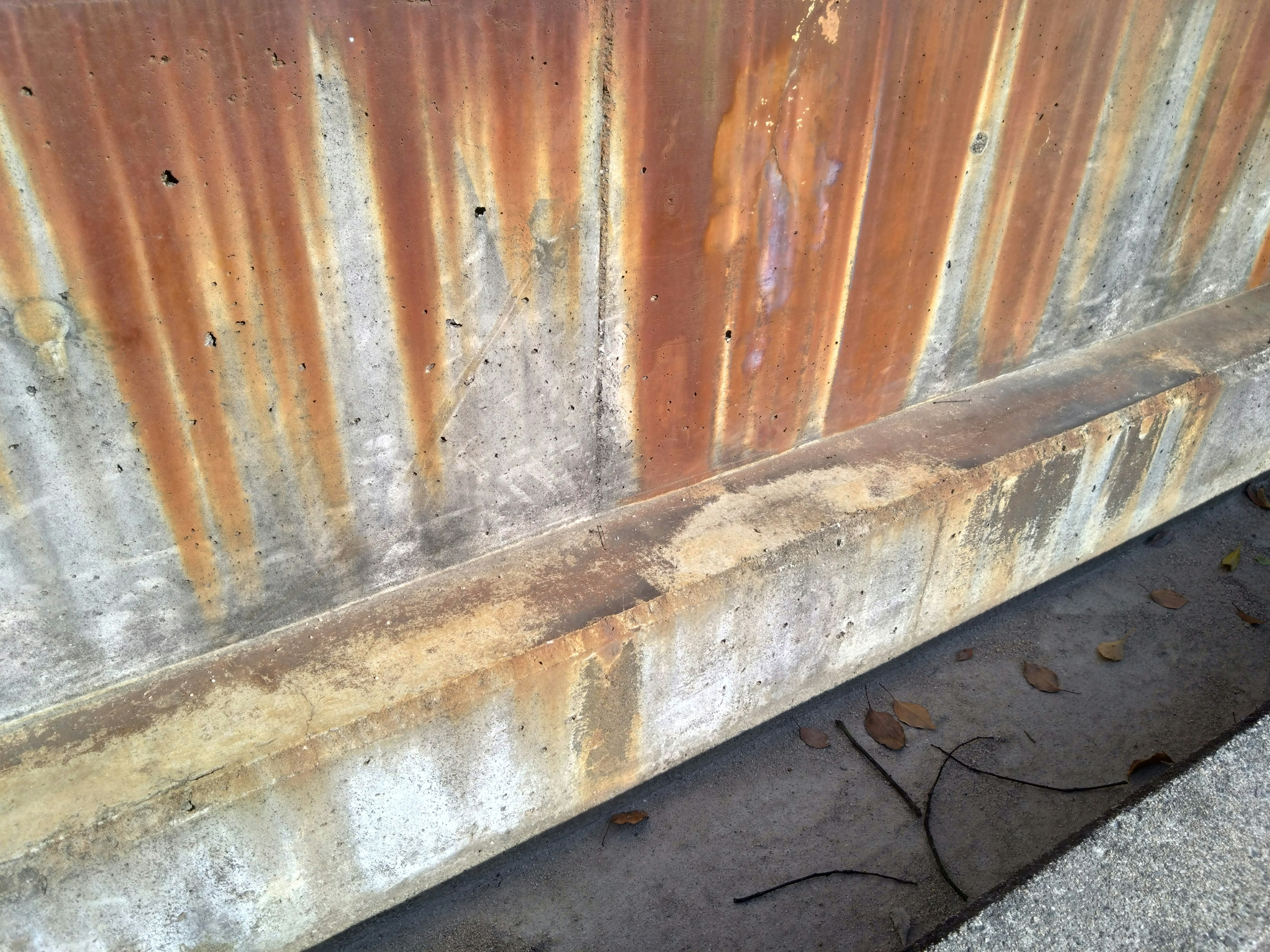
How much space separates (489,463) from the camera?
2260mm

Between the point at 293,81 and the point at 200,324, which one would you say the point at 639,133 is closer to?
the point at 293,81

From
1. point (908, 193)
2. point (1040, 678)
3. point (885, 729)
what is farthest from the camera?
point (1040, 678)

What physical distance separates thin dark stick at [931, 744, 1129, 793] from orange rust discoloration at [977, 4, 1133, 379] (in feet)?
4.05

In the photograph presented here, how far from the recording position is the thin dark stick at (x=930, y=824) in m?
2.62

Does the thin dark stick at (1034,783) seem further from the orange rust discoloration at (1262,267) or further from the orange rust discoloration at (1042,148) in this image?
the orange rust discoloration at (1262,267)

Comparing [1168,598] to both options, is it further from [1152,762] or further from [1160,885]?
[1160,885]

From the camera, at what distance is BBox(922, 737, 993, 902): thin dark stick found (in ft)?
8.58

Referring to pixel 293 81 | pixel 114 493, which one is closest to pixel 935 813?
pixel 114 493

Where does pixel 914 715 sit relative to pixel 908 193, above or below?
below

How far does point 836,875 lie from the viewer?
104 inches

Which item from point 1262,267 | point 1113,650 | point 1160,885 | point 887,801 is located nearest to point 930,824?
point 887,801

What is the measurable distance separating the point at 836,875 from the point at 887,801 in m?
0.31

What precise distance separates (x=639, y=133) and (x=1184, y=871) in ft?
5.91

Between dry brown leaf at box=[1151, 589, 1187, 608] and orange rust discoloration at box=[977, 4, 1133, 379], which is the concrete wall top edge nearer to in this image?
orange rust discoloration at box=[977, 4, 1133, 379]
